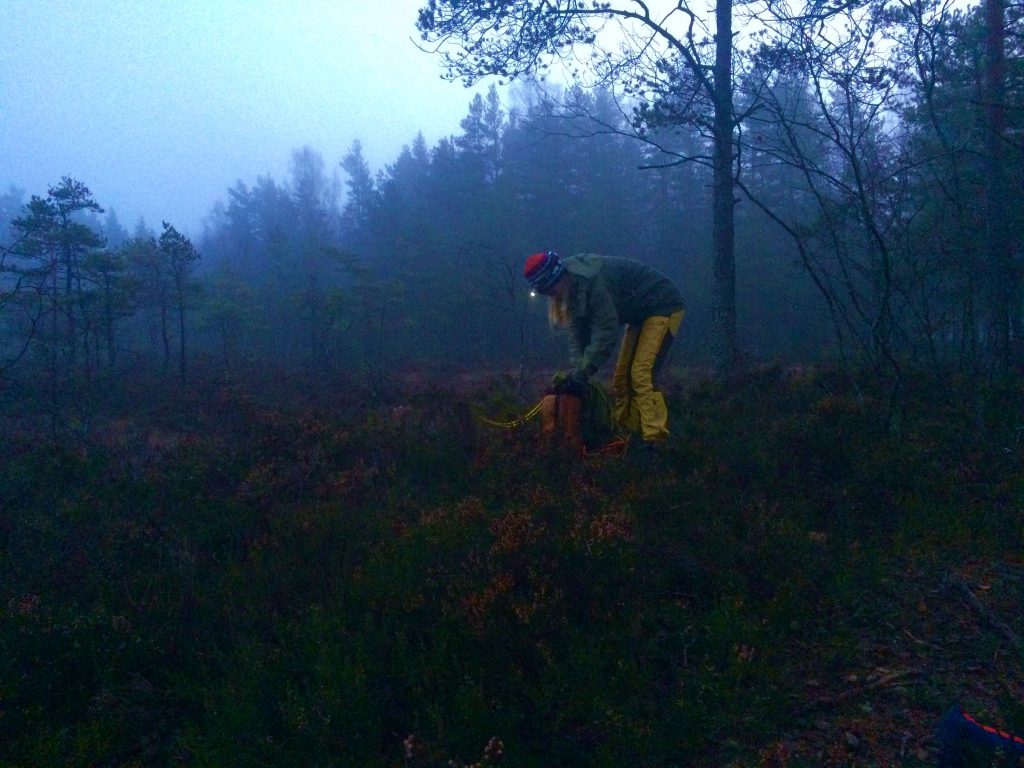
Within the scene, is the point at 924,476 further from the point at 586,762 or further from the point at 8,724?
the point at 8,724

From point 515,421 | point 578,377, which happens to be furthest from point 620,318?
point 515,421

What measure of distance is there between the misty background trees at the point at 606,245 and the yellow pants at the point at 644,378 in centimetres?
157

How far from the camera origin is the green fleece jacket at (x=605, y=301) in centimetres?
557

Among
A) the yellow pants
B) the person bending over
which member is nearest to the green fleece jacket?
the person bending over

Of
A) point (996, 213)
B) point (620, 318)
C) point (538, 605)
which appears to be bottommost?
point (538, 605)

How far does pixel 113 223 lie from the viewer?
237 feet

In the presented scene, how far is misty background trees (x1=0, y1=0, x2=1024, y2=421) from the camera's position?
276 inches

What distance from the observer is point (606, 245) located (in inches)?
1213

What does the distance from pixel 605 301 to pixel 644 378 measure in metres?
0.72

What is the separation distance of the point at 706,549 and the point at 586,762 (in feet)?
4.73

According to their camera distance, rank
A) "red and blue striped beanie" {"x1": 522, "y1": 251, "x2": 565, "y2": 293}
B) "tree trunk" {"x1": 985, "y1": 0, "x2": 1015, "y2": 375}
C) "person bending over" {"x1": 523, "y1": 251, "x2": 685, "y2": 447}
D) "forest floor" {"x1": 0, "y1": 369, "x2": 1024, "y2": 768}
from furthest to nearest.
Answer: "tree trunk" {"x1": 985, "y1": 0, "x2": 1015, "y2": 375}, "person bending over" {"x1": 523, "y1": 251, "x2": 685, "y2": 447}, "red and blue striped beanie" {"x1": 522, "y1": 251, "x2": 565, "y2": 293}, "forest floor" {"x1": 0, "y1": 369, "x2": 1024, "y2": 768}

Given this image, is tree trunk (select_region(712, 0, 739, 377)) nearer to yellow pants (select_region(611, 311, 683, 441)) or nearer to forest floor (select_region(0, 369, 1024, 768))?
yellow pants (select_region(611, 311, 683, 441))

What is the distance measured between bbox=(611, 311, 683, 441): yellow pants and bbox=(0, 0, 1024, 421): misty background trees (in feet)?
5.15

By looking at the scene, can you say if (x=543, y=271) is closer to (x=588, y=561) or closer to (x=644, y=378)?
(x=644, y=378)
